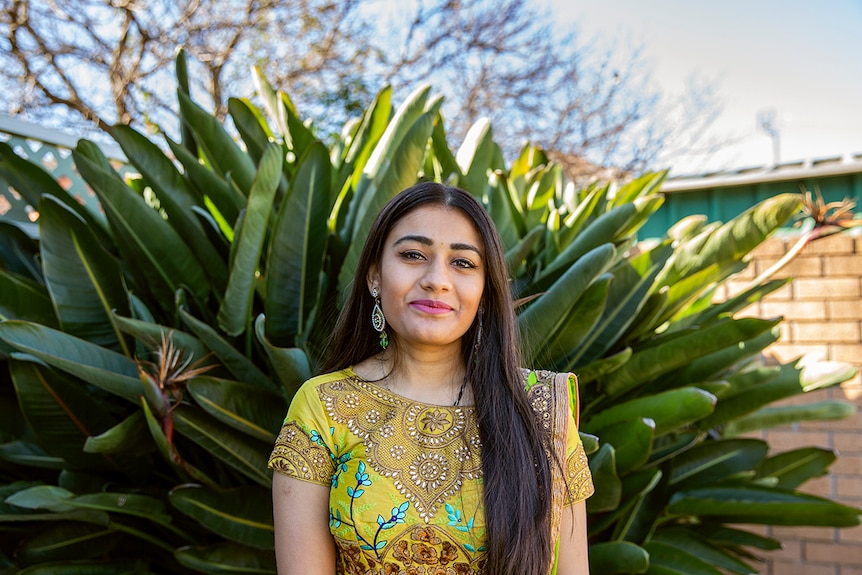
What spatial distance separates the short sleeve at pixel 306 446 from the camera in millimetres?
1319

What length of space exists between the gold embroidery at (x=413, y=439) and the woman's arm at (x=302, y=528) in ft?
0.37

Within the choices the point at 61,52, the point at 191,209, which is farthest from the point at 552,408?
the point at 61,52

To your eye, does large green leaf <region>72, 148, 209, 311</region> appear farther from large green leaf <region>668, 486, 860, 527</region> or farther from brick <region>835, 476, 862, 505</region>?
brick <region>835, 476, 862, 505</region>

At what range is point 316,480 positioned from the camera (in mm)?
1322

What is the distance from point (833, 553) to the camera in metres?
3.25

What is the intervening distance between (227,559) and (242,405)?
396mm

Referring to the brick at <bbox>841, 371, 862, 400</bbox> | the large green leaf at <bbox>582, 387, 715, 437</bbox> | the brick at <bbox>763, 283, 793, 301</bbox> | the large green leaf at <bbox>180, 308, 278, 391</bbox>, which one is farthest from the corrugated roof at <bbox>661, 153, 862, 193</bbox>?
the large green leaf at <bbox>180, 308, 278, 391</bbox>

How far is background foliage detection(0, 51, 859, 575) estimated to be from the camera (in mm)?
1932

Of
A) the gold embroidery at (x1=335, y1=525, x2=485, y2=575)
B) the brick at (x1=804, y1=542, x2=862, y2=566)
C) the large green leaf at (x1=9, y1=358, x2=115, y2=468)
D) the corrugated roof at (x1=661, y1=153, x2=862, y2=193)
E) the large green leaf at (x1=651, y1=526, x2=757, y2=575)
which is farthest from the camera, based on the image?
the corrugated roof at (x1=661, y1=153, x2=862, y2=193)

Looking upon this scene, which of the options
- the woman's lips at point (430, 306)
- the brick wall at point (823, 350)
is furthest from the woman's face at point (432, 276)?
the brick wall at point (823, 350)

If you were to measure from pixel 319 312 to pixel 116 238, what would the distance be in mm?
628

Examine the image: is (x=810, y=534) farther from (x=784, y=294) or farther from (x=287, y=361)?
(x=287, y=361)

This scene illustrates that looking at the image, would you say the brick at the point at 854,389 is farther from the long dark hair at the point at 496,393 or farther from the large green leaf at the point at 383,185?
the long dark hair at the point at 496,393

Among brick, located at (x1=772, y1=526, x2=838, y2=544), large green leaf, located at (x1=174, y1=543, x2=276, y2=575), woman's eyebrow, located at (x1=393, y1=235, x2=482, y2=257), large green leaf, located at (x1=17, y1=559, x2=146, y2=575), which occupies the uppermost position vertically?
woman's eyebrow, located at (x1=393, y1=235, x2=482, y2=257)
